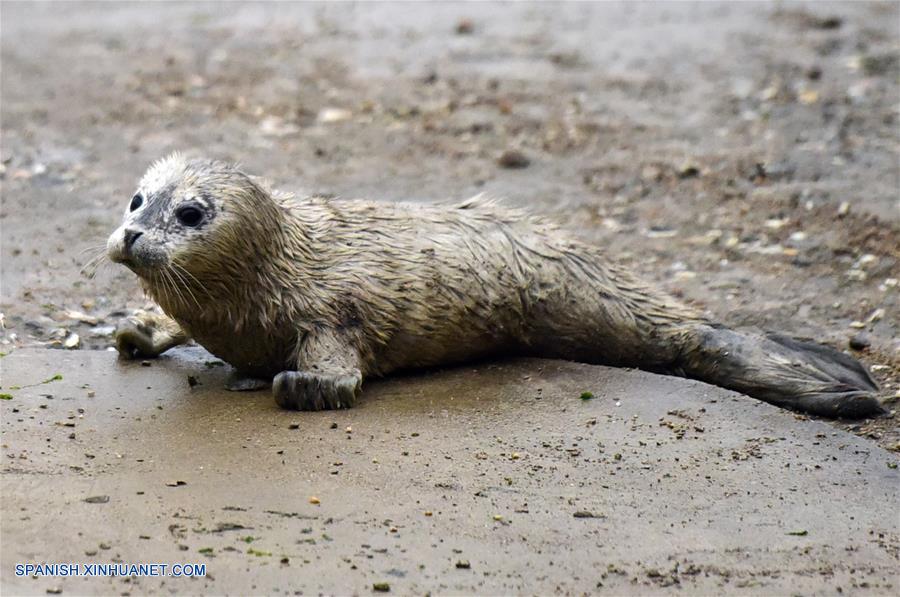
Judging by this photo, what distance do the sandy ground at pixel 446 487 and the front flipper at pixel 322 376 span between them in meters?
0.08

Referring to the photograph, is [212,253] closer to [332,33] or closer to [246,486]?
[246,486]

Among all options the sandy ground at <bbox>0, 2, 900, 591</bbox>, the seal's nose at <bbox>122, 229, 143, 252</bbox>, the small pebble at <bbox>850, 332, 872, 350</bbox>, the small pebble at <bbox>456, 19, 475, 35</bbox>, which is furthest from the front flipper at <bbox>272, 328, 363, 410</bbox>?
the small pebble at <bbox>456, 19, 475, 35</bbox>

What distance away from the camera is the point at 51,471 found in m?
5.25

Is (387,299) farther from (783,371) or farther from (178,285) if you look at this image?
(783,371)

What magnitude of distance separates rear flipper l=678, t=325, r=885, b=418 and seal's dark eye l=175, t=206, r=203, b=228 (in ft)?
7.98

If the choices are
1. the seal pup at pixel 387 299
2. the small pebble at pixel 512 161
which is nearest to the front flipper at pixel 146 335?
the seal pup at pixel 387 299

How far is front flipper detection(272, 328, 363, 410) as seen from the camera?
19.9 feet

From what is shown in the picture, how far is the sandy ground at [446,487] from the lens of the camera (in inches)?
185

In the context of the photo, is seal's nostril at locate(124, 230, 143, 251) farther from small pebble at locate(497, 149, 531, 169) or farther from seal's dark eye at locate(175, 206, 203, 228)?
small pebble at locate(497, 149, 531, 169)

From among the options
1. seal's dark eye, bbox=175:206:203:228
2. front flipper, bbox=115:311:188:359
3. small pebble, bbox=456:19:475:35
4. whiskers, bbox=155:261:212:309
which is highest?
seal's dark eye, bbox=175:206:203:228

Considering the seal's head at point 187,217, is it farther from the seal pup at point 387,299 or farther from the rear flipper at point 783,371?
the rear flipper at point 783,371

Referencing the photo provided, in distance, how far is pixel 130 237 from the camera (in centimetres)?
601

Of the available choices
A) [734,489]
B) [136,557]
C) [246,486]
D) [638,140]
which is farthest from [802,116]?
[136,557]

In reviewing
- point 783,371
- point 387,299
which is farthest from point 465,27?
point 783,371
